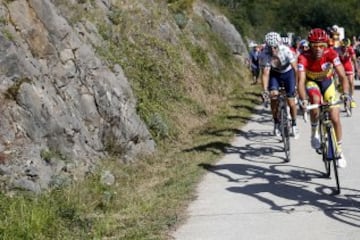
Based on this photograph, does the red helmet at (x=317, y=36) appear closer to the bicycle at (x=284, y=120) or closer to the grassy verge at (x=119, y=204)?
the grassy verge at (x=119, y=204)

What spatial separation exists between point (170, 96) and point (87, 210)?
287 inches

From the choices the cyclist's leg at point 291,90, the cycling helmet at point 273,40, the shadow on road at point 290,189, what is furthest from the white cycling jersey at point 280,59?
the shadow on road at point 290,189

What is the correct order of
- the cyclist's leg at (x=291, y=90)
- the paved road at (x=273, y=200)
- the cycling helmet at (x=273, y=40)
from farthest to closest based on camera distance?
the cyclist's leg at (x=291, y=90) → the cycling helmet at (x=273, y=40) → the paved road at (x=273, y=200)

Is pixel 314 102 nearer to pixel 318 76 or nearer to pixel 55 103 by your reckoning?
pixel 318 76

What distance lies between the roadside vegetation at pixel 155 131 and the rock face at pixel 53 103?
0.34 meters

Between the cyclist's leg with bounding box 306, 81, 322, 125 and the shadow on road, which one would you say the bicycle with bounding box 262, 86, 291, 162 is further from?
the cyclist's leg with bounding box 306, 81, 322, 125

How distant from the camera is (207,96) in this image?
1889cm

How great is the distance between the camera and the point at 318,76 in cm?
950

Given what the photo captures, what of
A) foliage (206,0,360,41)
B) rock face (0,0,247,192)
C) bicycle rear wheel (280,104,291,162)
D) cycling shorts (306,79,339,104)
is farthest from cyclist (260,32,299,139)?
foliage (206,0,360,41)

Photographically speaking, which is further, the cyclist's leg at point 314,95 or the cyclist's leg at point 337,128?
the cyclist's leg at point 314,95

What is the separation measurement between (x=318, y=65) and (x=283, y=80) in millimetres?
3024

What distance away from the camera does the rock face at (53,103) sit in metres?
8.38

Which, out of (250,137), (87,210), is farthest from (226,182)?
(250,137)

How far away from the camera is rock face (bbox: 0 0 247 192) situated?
8352mm
